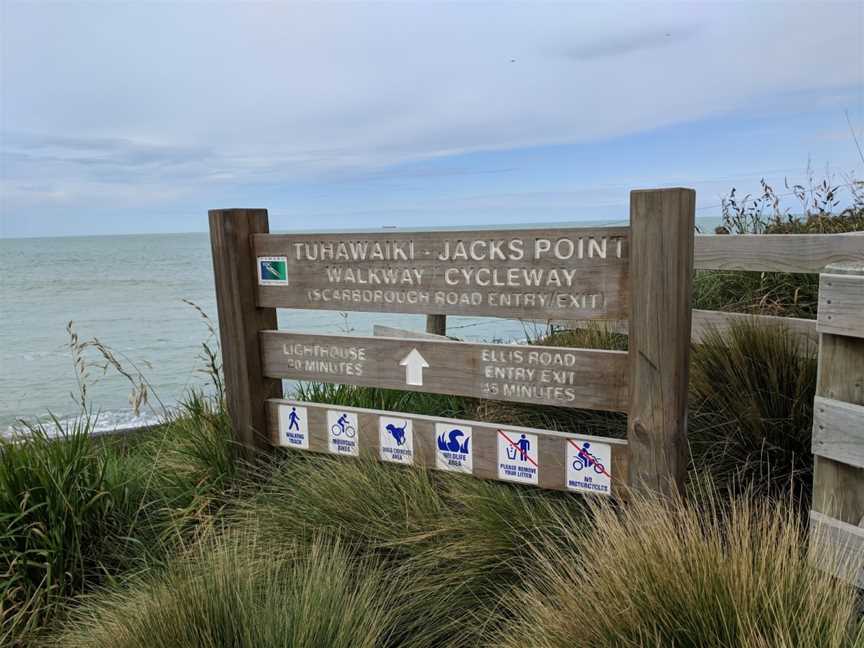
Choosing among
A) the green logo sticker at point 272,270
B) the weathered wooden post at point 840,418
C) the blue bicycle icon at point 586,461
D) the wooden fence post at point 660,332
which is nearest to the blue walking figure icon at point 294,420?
the green logo sticker at point 272,270

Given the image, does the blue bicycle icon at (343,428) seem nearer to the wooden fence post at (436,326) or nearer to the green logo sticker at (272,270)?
the green logo sticker at (272,270)

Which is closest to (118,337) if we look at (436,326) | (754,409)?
(436,326)

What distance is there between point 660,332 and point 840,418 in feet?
2.35

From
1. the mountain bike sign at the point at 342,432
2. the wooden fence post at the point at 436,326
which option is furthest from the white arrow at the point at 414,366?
the wooden fence post at the point at 436,326

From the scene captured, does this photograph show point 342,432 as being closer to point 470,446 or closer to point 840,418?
point 470,446

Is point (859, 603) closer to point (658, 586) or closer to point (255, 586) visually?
point (658, 586)

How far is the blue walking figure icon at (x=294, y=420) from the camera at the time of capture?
13.1 feet

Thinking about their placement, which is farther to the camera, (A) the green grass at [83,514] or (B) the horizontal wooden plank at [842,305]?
(A) the green grass at [83,514]

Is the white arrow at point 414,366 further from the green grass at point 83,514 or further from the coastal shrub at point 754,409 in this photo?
the coastal shrub at point 754,409

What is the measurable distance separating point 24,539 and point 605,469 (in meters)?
2.88

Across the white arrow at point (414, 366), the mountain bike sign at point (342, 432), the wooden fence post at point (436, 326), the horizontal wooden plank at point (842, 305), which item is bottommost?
the mountain bike sign at point (342, 432)

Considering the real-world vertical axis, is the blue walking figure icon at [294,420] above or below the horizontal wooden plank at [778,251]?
below

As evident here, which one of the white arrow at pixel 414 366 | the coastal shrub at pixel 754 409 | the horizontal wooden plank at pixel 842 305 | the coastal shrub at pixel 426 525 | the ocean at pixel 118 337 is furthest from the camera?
the ocean at pixel 118 337

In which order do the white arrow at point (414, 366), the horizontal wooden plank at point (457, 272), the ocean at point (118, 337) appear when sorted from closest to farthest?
1. the horizontal wooden plank at point (457, 272)
2. the white arrow at point (414, 366)
3. the ocean at point (118, 337)
